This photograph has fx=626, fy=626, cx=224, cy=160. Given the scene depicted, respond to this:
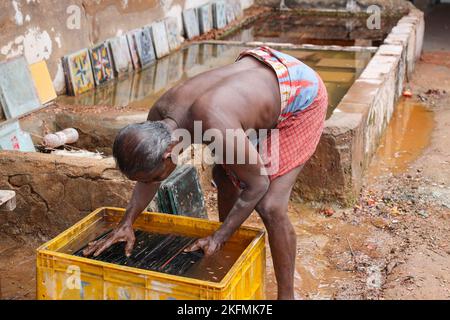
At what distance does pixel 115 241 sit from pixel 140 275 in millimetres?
491

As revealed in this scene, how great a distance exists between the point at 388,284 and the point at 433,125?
3.43 m

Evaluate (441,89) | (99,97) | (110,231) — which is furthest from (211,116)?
(441,89)

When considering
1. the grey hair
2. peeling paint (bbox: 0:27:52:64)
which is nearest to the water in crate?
the grey hair

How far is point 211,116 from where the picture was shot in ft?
8.32

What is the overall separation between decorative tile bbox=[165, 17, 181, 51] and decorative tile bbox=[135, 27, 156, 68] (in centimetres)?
59

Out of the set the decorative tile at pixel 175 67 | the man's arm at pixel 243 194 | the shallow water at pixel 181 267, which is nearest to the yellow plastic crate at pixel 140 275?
the shallow water at pixel 181 267

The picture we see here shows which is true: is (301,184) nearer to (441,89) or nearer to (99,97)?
(99,97)

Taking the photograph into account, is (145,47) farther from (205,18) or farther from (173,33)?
(205,18)

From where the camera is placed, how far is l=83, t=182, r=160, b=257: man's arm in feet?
9.45

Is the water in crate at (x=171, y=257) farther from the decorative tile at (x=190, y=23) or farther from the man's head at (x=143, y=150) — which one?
the decorative tile at (x=190, y=23)

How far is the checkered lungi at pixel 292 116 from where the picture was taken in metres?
2.91

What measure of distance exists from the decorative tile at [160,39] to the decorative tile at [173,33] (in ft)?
0.39

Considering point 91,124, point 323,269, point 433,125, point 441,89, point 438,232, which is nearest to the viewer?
point 323,269

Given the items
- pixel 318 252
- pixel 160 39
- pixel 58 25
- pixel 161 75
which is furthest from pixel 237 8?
pixel 318 252
